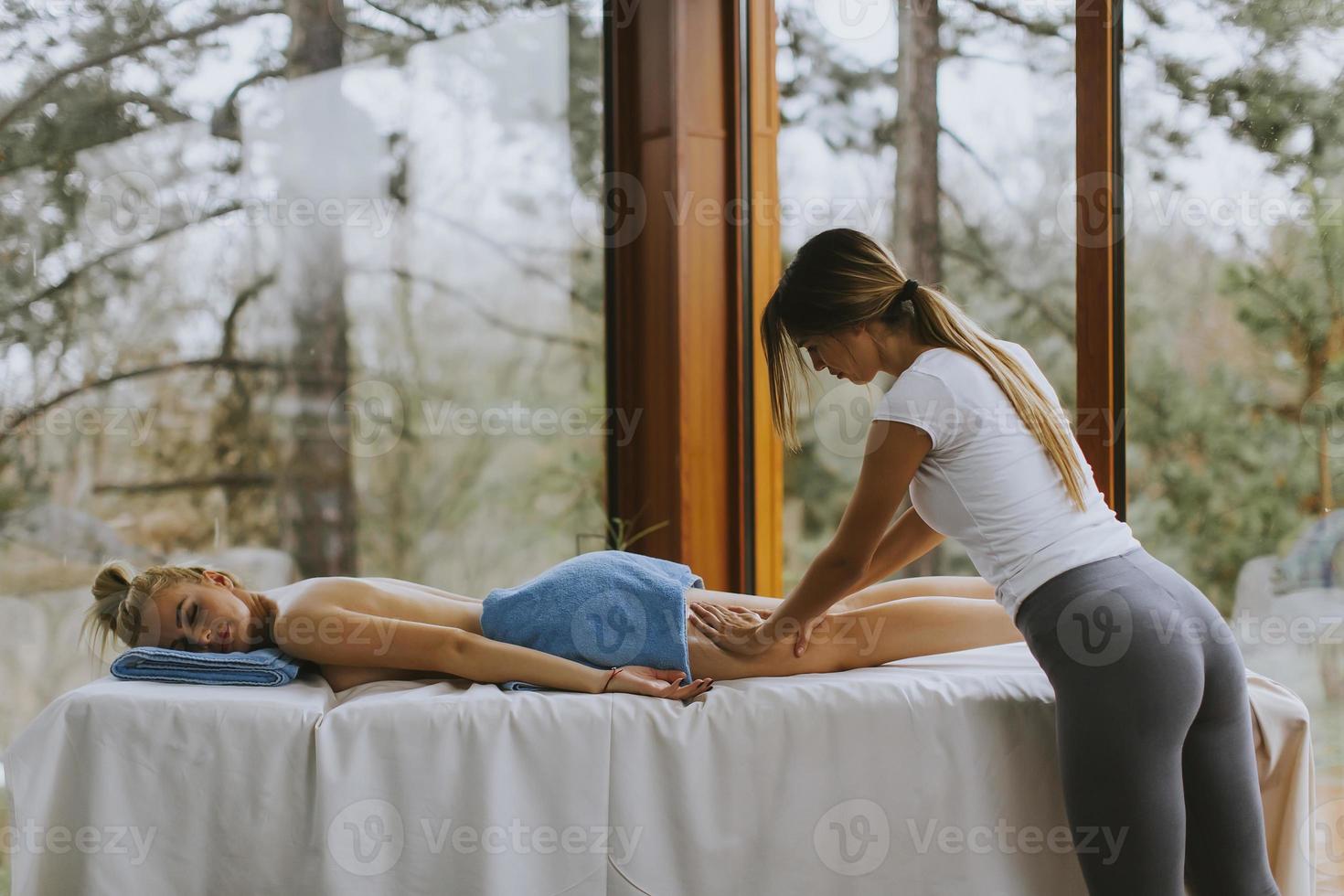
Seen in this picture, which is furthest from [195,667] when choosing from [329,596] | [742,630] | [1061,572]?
[1061,572]

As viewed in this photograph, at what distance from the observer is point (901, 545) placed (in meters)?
1.89

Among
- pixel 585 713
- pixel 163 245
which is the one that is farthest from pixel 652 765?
pixel 163 245

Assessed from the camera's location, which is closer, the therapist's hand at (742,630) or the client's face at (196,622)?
the therapist's hand at (742,630)

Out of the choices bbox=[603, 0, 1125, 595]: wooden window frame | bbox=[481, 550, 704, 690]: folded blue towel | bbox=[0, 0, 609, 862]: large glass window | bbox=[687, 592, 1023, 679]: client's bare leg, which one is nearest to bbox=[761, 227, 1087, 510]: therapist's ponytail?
bbox=[687, 592, 1023, 679]: client's bare leg

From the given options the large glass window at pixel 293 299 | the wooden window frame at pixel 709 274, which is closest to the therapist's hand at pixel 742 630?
the wooden window frame at pixel 709 274

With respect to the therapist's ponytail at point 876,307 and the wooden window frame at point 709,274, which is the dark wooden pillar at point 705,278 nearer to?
the wooden window frame at point 709,274

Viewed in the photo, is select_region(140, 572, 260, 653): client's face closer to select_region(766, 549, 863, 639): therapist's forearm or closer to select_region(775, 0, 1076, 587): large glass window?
select_region(766, 549, 863, 639): therapist's forearm

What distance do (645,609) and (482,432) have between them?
135cm

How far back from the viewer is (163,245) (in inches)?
107

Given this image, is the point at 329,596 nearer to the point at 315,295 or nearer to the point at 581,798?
the point at 581,798

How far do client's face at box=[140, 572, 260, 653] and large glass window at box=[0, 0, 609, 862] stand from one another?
3.11 feet

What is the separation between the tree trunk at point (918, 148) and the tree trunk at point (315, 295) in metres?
1.52

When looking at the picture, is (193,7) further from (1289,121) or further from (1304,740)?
(1304,740)

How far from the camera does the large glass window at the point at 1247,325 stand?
5.97 feet
